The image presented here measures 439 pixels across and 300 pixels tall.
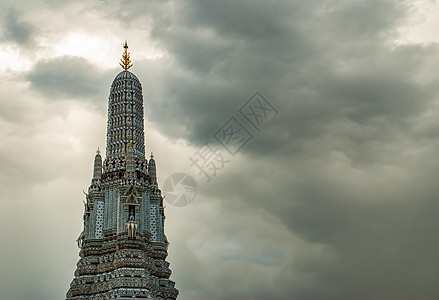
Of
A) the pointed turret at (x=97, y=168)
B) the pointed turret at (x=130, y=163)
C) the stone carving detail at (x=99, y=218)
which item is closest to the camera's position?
the stone carving detail at (x=99, y=218)

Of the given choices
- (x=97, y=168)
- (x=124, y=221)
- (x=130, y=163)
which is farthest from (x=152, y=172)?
(x=124, y=221)

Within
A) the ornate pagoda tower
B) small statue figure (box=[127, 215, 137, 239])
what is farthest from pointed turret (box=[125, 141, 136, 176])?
small statue figure (box=[127, 215, 137, 239])

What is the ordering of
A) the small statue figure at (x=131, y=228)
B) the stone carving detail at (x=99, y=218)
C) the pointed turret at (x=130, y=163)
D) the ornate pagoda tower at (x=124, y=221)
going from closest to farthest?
the ornate pagoda tower at (x=124, y=221), the small statue figure at (x=131, y=228), the stone carving detail at (x=99, y=218), the pointed turret at (x=130, y=163)

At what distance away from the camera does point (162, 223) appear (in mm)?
97188

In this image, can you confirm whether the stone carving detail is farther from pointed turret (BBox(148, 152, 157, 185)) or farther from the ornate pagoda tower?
pointed turret (BBox(148, 152, 157, 185))

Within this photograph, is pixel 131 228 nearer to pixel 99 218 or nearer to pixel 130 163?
pixel 99 218

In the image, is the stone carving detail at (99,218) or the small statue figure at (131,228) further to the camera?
the stone carving detail at (99,218)

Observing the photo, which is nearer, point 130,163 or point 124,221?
point 124,221

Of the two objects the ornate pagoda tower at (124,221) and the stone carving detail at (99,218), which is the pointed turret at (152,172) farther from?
the stone carving detail at (99,218)

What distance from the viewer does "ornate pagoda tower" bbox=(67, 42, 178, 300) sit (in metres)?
87.3

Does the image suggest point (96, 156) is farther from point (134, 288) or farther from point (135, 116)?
point (134, 288)

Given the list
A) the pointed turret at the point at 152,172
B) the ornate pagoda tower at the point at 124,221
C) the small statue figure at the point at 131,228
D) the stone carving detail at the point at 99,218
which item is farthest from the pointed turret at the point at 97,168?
the small statue figure at the point at 131,228

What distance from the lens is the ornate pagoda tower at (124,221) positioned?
286 feet

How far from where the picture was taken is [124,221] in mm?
90750
